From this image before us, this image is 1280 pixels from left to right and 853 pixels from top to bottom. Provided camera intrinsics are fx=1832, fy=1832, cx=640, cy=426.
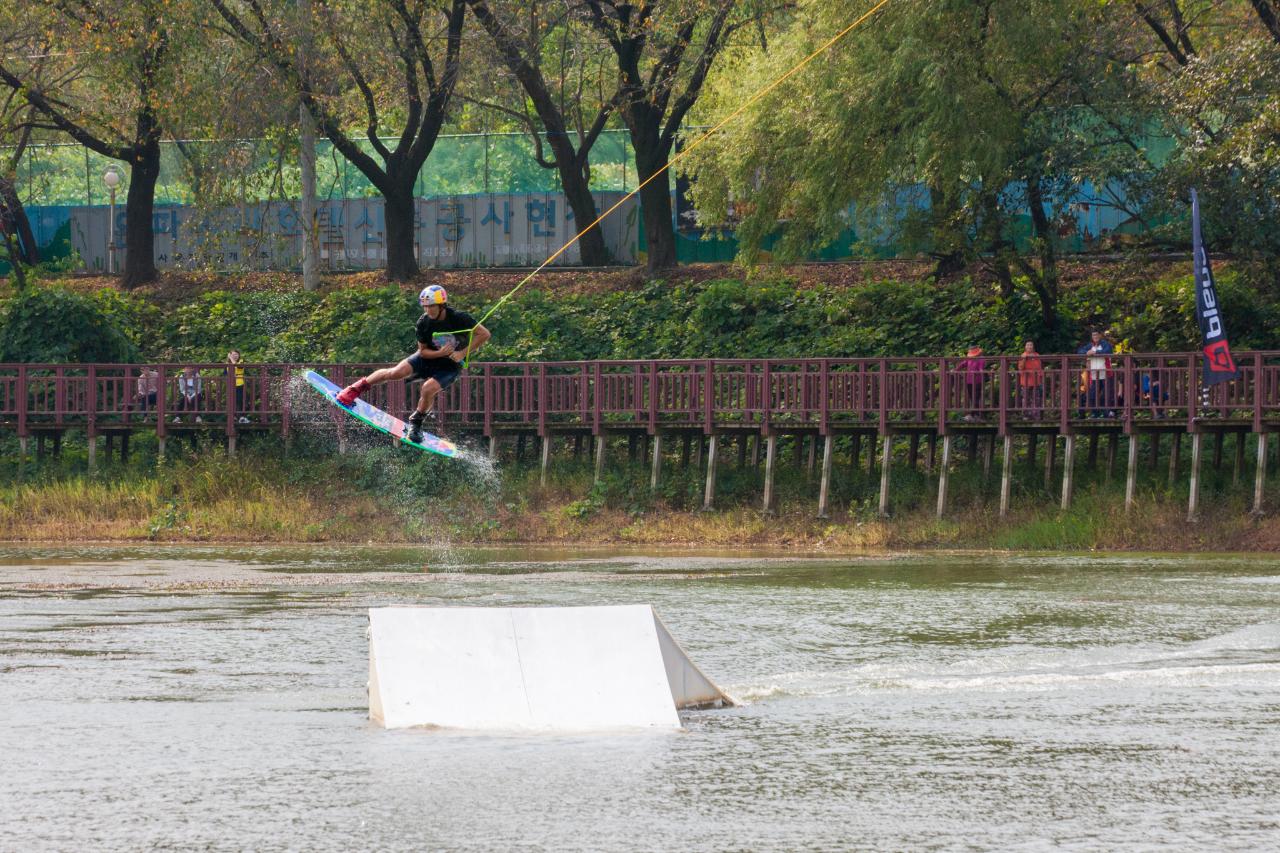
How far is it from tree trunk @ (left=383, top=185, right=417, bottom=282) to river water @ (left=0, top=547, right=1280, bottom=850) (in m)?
23.5

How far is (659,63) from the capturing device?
44719 mm

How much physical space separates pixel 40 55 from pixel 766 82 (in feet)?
60.4

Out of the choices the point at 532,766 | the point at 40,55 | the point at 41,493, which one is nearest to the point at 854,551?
the point at 41,493

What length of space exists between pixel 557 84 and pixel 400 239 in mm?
9001

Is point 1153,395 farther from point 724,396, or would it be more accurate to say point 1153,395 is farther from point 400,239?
point 400,239

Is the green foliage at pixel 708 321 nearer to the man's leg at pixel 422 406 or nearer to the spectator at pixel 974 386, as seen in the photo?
the spectator at pixel 974 386

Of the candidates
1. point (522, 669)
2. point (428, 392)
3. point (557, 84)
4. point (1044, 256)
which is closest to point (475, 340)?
point (428, 392)

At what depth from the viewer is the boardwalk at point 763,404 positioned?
3122 cm

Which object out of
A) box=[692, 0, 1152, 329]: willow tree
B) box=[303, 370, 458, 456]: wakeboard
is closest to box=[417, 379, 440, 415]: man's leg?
box=[303, 370, 458, 456]: wakeboard

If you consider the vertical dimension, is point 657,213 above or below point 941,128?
below

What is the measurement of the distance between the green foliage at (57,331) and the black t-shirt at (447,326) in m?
21.7

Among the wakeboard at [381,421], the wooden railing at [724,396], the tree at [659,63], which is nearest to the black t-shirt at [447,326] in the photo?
the wakeboard at [381,421]

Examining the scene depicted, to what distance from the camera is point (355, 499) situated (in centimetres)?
3550

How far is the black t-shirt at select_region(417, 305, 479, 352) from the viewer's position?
64.8 feet
